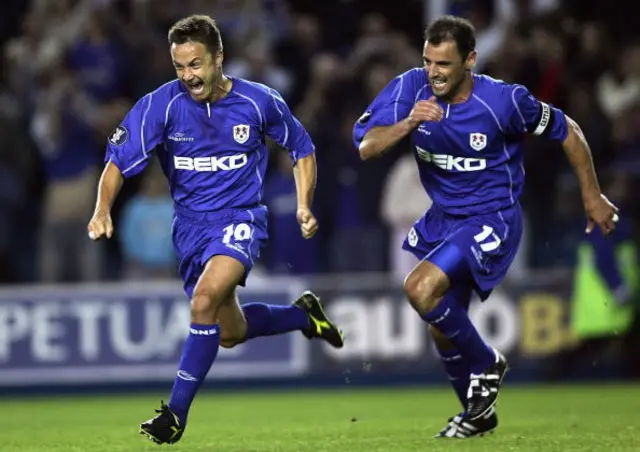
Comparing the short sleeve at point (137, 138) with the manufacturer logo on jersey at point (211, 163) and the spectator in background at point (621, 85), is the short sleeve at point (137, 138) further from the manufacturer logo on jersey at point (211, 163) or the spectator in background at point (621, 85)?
the spectator in background at point (621, 85)

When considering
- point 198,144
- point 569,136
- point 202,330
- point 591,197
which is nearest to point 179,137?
point 198,144

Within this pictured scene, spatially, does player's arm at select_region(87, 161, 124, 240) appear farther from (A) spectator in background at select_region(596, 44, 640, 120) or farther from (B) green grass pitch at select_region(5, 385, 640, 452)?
(A) spectator in background at select_region(596, 44, 640, 120)

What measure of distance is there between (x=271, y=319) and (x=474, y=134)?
5.82ft

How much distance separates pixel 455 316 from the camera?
8.42 meters

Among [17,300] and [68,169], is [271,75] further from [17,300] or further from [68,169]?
[17,300]

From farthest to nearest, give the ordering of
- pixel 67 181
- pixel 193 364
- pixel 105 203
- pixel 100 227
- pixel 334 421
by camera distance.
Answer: pixel 67 181 < pixel 334 421 < pixel 105 203 < pixel 193 364 < pixel 100 227

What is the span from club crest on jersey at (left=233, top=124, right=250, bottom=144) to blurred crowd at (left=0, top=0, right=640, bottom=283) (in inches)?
233

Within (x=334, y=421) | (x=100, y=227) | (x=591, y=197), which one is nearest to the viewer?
(x=100, y=227)

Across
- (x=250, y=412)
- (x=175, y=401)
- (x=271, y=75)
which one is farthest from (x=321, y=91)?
(x=175, y=401)

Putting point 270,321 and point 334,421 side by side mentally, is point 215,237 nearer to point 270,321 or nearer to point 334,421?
point 270,321

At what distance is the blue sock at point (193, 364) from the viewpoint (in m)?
7.89

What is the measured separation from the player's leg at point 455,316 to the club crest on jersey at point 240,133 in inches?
47.7

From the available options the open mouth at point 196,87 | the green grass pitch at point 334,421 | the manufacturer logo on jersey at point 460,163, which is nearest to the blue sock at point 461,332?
the green grass pitch at point 334,421

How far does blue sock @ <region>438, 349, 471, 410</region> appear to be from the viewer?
8852 millimetres
